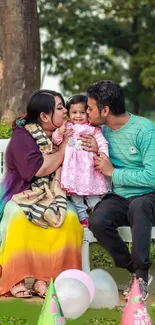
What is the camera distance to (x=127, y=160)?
523cm

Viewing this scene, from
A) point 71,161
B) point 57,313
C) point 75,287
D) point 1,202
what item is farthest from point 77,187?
point 57,313

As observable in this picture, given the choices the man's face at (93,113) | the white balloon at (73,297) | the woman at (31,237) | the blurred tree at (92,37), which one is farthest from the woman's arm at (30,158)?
the blurred tree at (92,37)

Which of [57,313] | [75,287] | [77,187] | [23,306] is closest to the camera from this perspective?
[57,313]

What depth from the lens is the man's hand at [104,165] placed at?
5.14 metres

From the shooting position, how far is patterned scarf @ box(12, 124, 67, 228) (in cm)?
507

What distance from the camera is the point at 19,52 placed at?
8641 mm

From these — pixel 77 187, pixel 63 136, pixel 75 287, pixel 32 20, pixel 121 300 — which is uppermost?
pixel 32 20

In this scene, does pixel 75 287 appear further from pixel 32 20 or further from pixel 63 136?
pixel 32 20

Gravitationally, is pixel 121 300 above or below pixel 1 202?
below

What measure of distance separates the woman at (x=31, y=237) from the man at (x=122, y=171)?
0.22 metres

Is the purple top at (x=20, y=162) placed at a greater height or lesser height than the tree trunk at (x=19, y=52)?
lesser

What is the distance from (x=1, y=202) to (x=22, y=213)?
0.32 meters

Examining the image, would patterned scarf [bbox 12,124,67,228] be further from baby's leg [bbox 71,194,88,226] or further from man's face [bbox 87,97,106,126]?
man's face [bbox 87,97,106,126]

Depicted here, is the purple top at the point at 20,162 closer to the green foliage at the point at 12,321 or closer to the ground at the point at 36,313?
the ground at the point at 36,313
